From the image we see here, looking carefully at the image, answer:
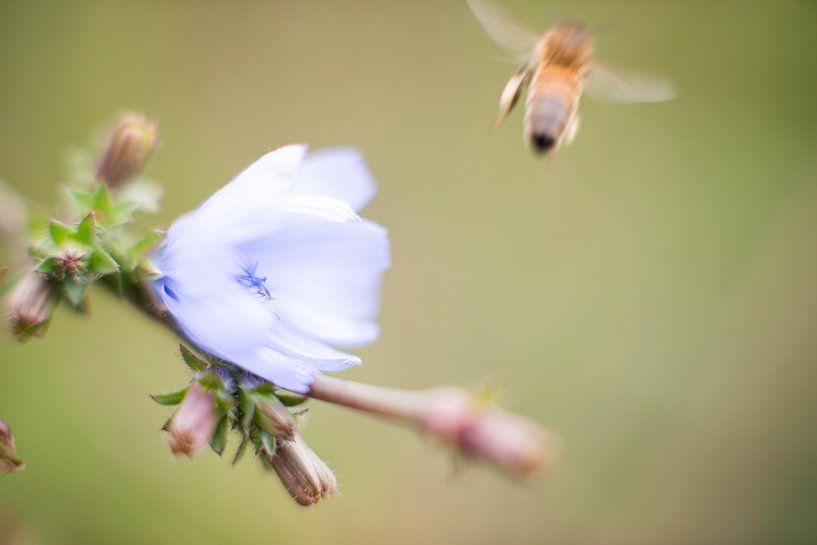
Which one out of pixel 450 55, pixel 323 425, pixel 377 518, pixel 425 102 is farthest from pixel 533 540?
pixel 450 55

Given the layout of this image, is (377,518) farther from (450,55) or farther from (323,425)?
(450,55)

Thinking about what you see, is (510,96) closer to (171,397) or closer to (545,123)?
(545,123)

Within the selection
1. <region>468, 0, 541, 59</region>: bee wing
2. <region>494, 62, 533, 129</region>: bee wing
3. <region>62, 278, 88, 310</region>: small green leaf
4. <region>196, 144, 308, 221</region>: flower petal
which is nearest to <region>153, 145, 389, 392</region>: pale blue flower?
<region>196, 144, 308, 221</region>: flower petal

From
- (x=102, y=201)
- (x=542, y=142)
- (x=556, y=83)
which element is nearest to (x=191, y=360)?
(x=102, y=201)

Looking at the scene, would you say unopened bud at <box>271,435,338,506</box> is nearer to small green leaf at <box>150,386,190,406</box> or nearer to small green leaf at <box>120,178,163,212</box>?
small green leaf at <box>150,386,190,406</box>

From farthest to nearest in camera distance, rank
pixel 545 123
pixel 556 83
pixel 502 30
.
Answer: pixel 502 30 → pixel 556 83 → pixel 545 123

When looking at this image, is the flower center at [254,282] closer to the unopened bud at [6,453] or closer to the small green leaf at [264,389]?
the small green leaf at [264,389]

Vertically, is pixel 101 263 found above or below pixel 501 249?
below

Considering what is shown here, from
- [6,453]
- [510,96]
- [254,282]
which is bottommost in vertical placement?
[6,453]
